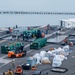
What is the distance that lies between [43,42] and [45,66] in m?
13.7

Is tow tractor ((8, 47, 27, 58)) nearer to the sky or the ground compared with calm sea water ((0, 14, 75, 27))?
nearer to the sky

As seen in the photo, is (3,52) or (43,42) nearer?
(3,52)

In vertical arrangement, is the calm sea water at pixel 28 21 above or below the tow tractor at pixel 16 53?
below

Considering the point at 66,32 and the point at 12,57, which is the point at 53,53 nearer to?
the point at 12,57

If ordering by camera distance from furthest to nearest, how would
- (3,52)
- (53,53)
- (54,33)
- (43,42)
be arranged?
(54,33)
(43,42)
(3,52)
(53,53)

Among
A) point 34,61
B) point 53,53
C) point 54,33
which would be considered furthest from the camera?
point 54,33

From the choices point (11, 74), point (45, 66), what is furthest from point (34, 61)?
point (11, 74)

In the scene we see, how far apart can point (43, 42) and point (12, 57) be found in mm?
9787

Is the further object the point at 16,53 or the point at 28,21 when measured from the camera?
the point at 28,21

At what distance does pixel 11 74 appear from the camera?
29.7m

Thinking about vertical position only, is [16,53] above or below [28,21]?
above

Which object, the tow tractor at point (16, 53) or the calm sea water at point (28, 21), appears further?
the calm sea water at point (28, 21)

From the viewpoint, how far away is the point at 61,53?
3922 cm

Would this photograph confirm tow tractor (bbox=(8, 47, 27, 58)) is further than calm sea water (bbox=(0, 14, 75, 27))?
No
